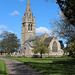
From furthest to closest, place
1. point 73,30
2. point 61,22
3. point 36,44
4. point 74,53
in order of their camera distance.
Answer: point 36,44
point 61,22
point 73,30
point 74,53

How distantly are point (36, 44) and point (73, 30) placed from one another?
29.7 metres

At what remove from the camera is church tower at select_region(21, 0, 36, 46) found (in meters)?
95.6

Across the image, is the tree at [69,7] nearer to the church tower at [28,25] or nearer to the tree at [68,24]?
the tree at [68,24]

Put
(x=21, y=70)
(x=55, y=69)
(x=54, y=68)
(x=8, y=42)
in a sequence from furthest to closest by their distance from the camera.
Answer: (x=8, y=42), (x=54, y=68), (x=55, y=69), (x=21, y=70)

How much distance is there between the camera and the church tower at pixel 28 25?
314 ft

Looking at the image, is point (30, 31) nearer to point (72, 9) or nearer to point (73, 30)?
point (73, 30)

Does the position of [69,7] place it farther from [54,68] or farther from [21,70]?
[21,70]

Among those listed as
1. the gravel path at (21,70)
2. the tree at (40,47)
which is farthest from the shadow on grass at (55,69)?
the tree at (40,47)

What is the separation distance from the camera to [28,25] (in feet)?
318

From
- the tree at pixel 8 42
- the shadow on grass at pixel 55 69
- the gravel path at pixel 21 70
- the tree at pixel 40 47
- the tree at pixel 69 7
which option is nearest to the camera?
the gravel path at pixel 21 70

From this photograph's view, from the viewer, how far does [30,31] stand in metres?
96.1

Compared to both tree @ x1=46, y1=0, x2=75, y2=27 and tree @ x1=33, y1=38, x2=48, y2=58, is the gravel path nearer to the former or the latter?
tree @ x1=46, y1=0, x2=75, y2=27

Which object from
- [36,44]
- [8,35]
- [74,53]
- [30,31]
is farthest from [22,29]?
[74,53]

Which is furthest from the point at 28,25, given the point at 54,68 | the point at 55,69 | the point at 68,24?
the point at 55,69
